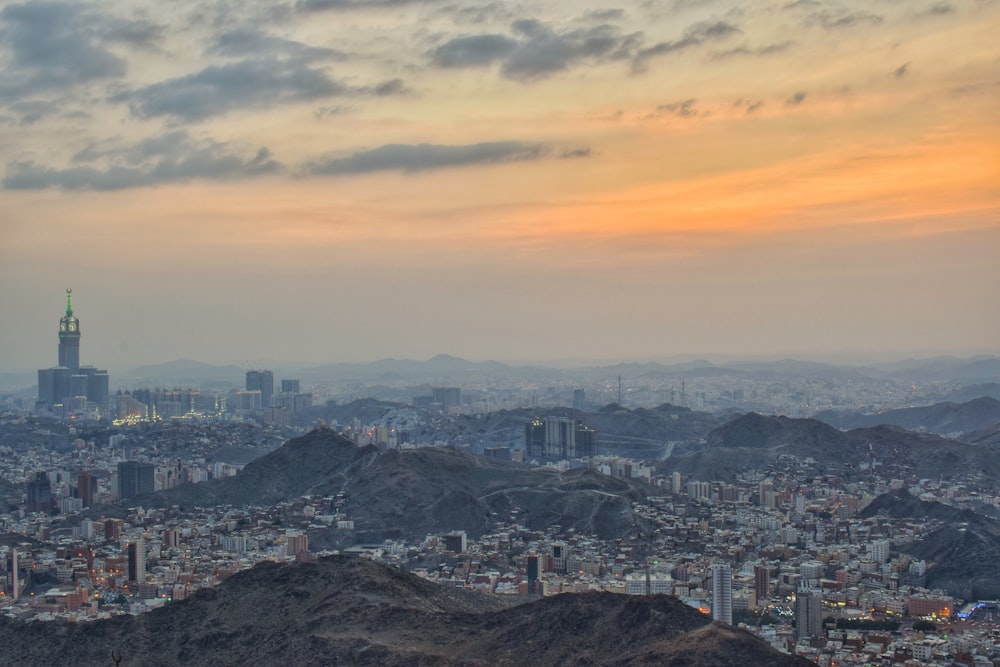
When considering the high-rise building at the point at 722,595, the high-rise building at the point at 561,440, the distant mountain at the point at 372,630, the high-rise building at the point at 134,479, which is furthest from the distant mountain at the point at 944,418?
the distant mountain at the point at 372,630

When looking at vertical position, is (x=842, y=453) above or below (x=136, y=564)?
above

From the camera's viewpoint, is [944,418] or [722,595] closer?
[722,595]

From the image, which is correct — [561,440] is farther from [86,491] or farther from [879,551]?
[879,551]

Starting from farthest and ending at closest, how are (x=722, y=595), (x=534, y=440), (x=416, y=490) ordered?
(x=534, y=440), (x=416, y=490), (x=722, y=595)

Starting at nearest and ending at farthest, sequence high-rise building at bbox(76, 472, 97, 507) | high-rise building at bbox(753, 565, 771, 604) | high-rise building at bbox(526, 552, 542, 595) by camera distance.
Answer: high-rise building at bbox(526, 552, 542, 595) → high-rise building at bbox(753, 565, 771, 604) → high-rise building at bbox(76, 472, 97, 507)

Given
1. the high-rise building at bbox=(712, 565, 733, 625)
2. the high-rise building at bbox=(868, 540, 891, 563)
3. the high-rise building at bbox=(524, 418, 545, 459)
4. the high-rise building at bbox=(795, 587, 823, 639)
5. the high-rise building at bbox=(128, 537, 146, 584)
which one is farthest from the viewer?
the high-rise building at bbox=(524, 418, 545, 459)

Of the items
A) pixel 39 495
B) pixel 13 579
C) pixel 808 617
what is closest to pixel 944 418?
pixel 39 495

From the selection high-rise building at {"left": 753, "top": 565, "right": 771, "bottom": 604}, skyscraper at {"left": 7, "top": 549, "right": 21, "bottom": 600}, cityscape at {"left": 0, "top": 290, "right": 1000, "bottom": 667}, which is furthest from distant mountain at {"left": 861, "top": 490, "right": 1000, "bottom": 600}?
skyscraper at {"left": 7, "top": 549, "right": 21, "bottom": 600}

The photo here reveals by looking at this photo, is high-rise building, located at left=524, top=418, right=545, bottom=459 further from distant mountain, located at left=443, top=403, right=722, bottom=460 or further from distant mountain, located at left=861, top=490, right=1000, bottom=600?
distant mountain, located at left=861, top=490, right=1000, bottom=600
